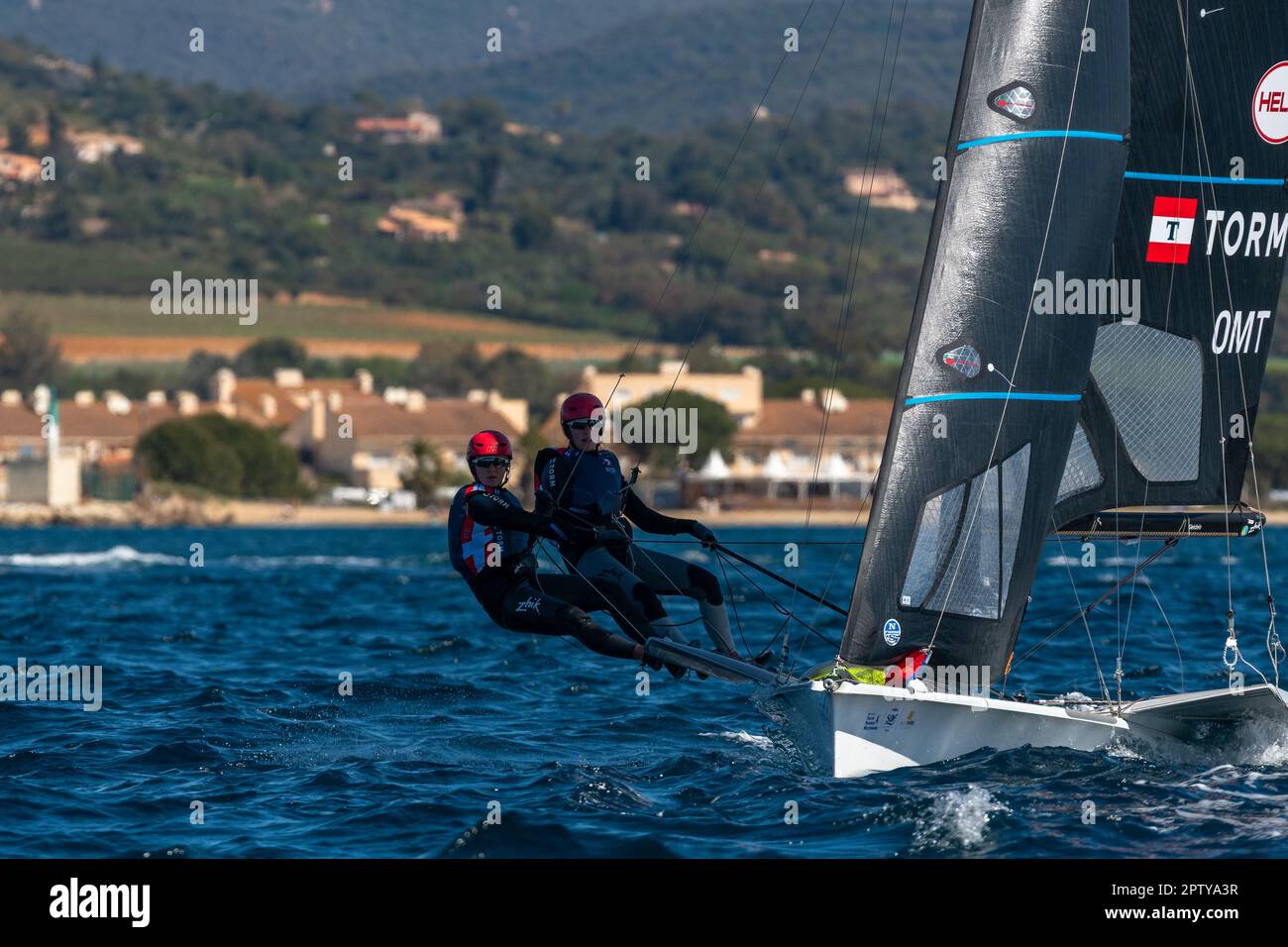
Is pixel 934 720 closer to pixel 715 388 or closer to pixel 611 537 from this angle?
pixel 611 537

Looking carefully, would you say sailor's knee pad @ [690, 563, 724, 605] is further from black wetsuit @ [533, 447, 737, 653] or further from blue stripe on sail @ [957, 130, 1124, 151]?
blue stripe on sail @ [957, 130, 1124, 151]

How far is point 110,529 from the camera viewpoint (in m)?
70.2

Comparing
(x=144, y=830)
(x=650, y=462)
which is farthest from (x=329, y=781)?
(x=650, y=462)

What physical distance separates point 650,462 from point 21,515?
30.5 m

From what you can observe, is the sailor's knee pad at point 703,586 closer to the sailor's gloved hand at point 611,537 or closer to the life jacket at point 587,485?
the sailor's gloved hand at point 611,537

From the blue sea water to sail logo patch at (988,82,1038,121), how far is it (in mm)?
3219

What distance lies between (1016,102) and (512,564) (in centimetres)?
417

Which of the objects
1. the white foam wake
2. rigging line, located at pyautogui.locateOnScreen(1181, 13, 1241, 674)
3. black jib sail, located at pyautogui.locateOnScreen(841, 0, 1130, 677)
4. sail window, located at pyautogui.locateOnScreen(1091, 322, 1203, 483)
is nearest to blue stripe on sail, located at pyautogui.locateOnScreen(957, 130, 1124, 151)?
black jib sail, located at pyautogui.locateOnScreen(841, 0, 1130, 677)

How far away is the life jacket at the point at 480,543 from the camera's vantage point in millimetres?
12266

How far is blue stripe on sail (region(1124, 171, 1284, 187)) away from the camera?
42.2 feet

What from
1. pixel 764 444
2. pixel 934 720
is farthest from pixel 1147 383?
pixel 764 444
